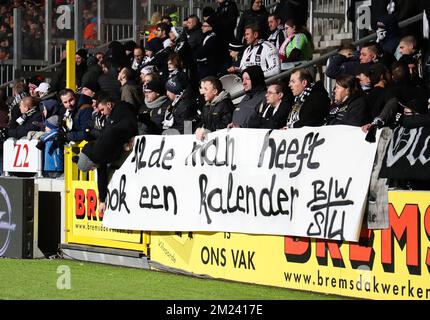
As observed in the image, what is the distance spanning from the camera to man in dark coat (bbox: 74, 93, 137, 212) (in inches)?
596

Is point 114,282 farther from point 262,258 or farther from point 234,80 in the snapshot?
point 234,80

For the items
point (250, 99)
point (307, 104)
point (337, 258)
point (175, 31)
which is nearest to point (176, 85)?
point (250, 99)

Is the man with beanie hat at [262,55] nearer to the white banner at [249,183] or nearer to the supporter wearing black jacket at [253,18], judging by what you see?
the supporter wearing black jacket at [253,18]

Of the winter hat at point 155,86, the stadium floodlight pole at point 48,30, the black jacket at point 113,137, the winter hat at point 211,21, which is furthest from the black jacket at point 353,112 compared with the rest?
the stadium floodlight pole at point 48,30

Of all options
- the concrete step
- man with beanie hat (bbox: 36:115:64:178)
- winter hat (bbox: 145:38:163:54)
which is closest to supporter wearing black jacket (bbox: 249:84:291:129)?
man with beanie hat (bbox: 36:115:64:178)

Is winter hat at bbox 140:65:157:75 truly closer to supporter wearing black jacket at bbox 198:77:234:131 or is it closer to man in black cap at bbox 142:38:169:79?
man in black cap at bbox 142:38:169:79

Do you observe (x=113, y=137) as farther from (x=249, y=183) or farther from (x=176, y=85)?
(x=249, y=183)

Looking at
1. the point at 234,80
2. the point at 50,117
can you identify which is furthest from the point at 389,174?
the point at 50,117

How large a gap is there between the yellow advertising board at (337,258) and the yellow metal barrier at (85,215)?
48.9 inches

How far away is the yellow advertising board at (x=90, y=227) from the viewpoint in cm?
1524

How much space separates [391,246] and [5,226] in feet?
22.2

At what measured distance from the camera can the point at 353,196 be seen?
11.8 m

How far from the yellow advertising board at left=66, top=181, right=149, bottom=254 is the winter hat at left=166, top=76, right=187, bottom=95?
1.56m

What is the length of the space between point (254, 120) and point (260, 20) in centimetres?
618
